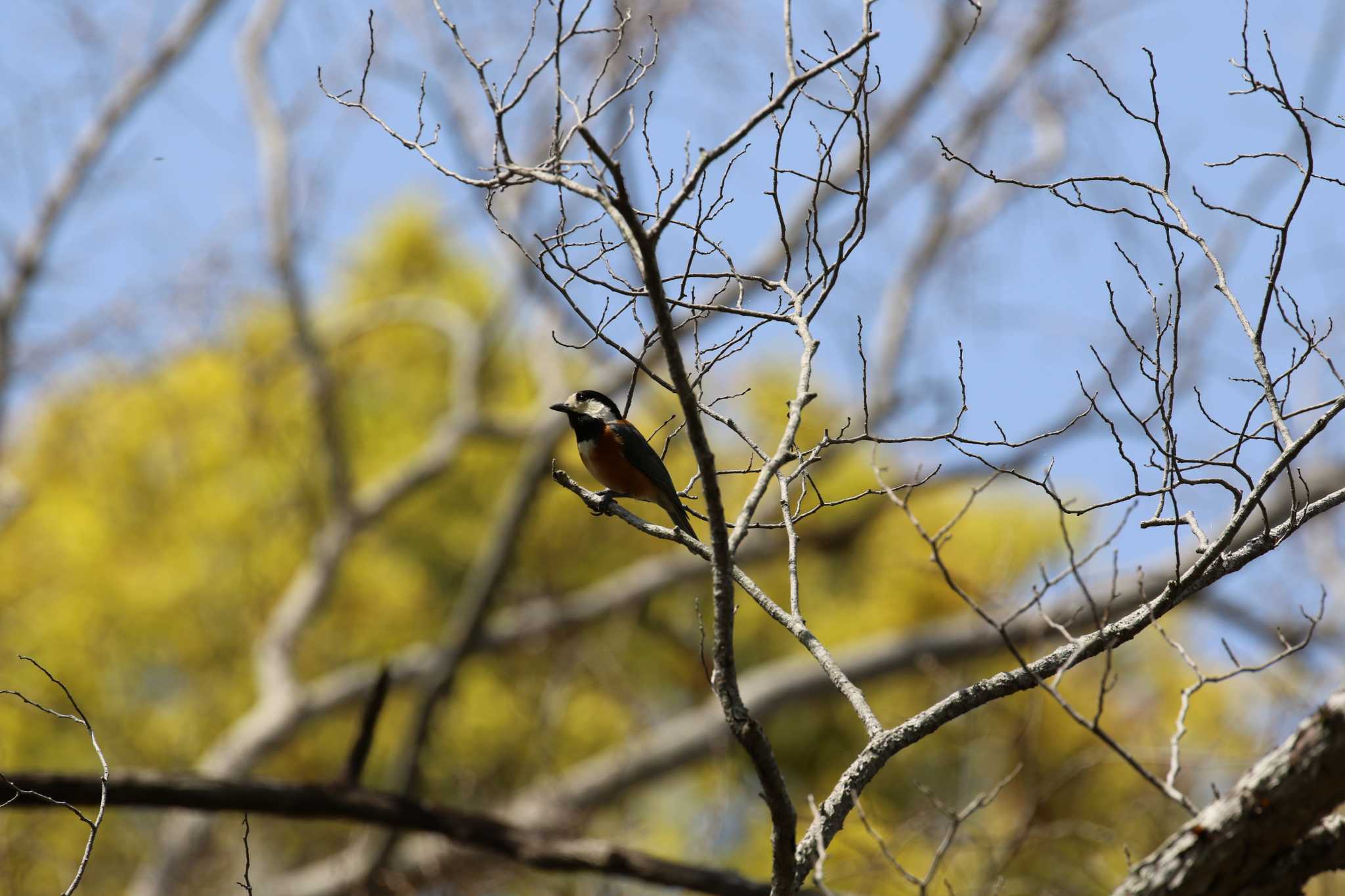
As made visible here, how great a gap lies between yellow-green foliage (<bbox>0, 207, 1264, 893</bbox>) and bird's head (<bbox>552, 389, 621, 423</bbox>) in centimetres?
561

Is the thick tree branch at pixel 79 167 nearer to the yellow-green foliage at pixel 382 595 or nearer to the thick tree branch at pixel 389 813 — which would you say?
the yellow-green foliage at pixel 382 595

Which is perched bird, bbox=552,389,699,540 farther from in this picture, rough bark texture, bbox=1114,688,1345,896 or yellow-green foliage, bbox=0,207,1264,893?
yellow-green foliage, bbox=0,207,1264,893

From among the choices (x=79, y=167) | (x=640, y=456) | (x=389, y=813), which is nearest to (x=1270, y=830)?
(x=389, y=813)

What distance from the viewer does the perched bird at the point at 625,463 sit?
215 inches

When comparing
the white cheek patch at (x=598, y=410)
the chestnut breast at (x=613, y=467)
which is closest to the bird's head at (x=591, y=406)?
the white cheek patch at (x=598, y=410)

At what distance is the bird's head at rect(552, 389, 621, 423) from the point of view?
19.3ft

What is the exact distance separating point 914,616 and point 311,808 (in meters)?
14.9

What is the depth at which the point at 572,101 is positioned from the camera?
106 inches

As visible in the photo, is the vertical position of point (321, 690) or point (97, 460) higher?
point (97, 460)

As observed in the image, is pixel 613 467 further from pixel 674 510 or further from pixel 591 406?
pixel 591 406

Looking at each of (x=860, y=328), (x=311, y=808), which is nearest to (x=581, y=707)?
(x=311, y=808)

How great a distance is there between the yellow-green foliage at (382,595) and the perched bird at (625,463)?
5865 millimetres

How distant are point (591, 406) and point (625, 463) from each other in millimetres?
647

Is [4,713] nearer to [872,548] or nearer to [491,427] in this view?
[491,427]
